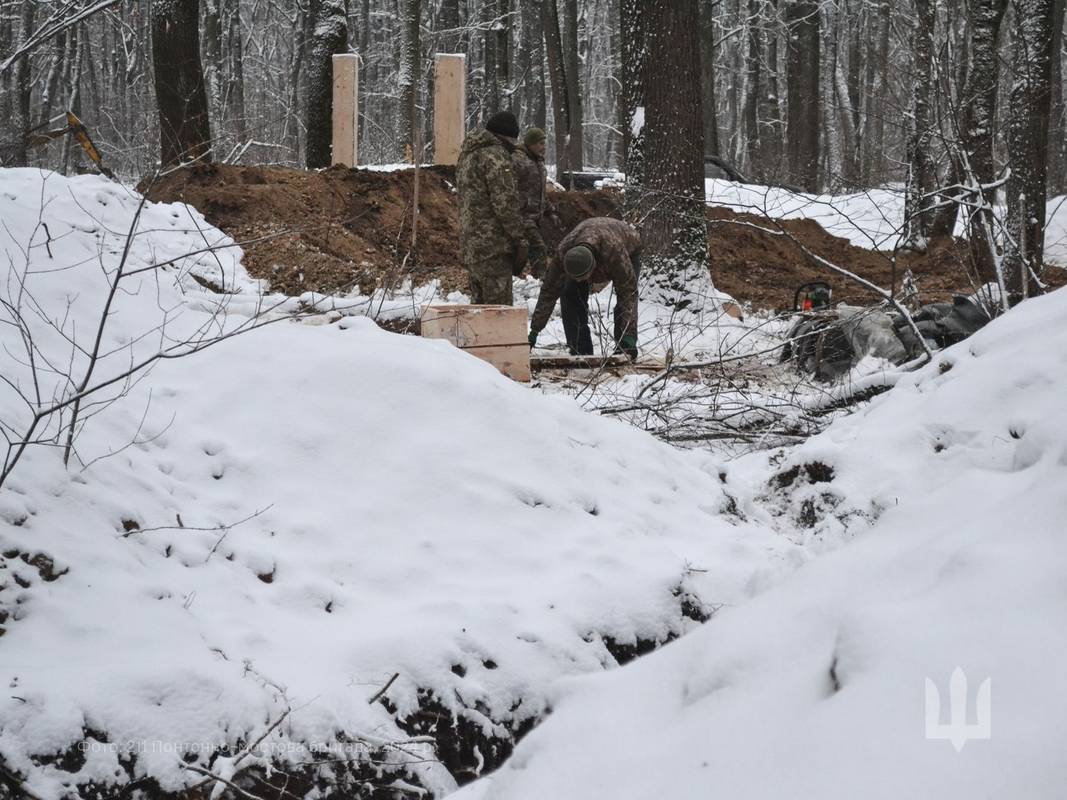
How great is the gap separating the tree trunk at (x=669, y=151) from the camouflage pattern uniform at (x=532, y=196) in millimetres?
1285

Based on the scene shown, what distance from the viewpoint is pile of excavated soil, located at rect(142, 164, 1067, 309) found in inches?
359

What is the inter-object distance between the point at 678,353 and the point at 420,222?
4.56 metres

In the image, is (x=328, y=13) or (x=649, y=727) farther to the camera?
(x=328, y=13)

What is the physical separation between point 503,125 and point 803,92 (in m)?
13.6

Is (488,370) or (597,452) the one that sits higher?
(488,370)

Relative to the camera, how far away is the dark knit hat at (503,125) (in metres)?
7.16

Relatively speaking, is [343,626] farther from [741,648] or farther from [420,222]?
[420,222]

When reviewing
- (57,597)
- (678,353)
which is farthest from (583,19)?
(57,597)

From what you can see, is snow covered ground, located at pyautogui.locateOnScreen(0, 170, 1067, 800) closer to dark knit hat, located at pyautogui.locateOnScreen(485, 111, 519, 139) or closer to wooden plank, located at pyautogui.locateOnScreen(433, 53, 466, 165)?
dark knit hat, located at pyautogui.locateOnScreen(485, 111, 519, 139)

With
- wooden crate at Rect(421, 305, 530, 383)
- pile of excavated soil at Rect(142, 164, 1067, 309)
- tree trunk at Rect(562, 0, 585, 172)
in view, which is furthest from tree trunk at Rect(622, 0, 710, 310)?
tree trunk at Rect(562, 0, 585, 172)

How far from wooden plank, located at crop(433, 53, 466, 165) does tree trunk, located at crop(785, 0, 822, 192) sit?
907 centimetres

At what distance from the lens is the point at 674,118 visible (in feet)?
27.9

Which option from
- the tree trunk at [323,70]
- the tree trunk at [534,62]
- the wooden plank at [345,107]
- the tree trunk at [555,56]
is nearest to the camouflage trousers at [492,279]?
the wooden plank at [345,107]

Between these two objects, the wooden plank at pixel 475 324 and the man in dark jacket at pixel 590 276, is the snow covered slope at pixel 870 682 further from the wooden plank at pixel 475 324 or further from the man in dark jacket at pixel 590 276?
the man in dark jacket at pixel 590 276
